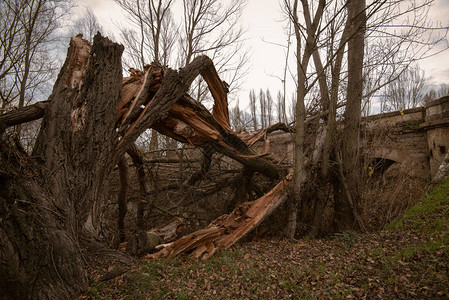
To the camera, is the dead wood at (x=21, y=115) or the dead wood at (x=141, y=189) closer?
the dead wood at (x=21, y=115)

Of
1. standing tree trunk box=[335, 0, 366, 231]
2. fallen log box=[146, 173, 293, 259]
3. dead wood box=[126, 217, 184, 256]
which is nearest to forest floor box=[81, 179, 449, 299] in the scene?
fallen log box=[146, 173, 293, 259]

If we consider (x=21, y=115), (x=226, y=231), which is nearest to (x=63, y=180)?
(x=21, y=115)

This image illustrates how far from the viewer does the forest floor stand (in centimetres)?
264

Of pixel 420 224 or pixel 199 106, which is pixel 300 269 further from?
pixel 199 106

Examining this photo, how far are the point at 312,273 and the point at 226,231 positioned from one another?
2.15 metres

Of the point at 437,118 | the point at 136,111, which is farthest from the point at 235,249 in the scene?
the point at 437,118

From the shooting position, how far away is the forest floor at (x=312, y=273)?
8.65 feet

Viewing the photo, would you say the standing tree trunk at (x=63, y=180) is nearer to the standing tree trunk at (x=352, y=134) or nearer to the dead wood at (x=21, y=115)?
the dead wood at (x=21, y=115)

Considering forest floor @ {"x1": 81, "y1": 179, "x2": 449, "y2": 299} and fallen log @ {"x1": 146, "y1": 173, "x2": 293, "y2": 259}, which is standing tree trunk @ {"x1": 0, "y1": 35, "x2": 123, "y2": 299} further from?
fallen log @ {"x1": 146, "y1": 173, "x2": 293, "y2": 259}

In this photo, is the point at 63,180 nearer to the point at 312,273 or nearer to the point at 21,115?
the point at 21,115

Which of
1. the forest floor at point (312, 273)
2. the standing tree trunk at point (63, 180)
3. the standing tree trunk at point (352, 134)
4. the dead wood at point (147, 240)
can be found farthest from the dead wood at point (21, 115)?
the standing tree trunk at point (352, 134)

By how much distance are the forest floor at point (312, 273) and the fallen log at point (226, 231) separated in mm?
211

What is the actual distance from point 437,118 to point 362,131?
496 cm

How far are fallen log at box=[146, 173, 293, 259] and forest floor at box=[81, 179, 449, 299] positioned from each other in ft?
0.69
